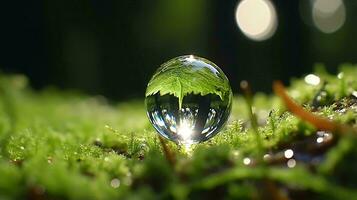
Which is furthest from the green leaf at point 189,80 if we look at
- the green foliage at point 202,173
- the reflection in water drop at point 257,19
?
the reflection in water drop at point 257,19

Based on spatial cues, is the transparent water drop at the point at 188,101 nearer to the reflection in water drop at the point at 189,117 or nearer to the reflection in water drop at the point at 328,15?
the reflection in water drop at the point at 189,117

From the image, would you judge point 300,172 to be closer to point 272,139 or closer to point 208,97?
point 272,139

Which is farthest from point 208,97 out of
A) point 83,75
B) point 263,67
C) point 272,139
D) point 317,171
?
point 263,67

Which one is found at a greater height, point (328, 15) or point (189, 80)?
point (328, 15)

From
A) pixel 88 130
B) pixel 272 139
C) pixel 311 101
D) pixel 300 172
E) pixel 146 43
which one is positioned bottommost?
pixel 300 172

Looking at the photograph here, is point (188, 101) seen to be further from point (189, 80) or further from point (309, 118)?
point (309, 118)

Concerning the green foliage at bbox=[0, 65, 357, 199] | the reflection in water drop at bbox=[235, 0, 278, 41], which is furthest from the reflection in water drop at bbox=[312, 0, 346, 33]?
the green foliage at bbox=[0, 65, 357, 199]

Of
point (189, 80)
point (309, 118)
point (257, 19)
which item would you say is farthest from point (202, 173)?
point (257, 19)
